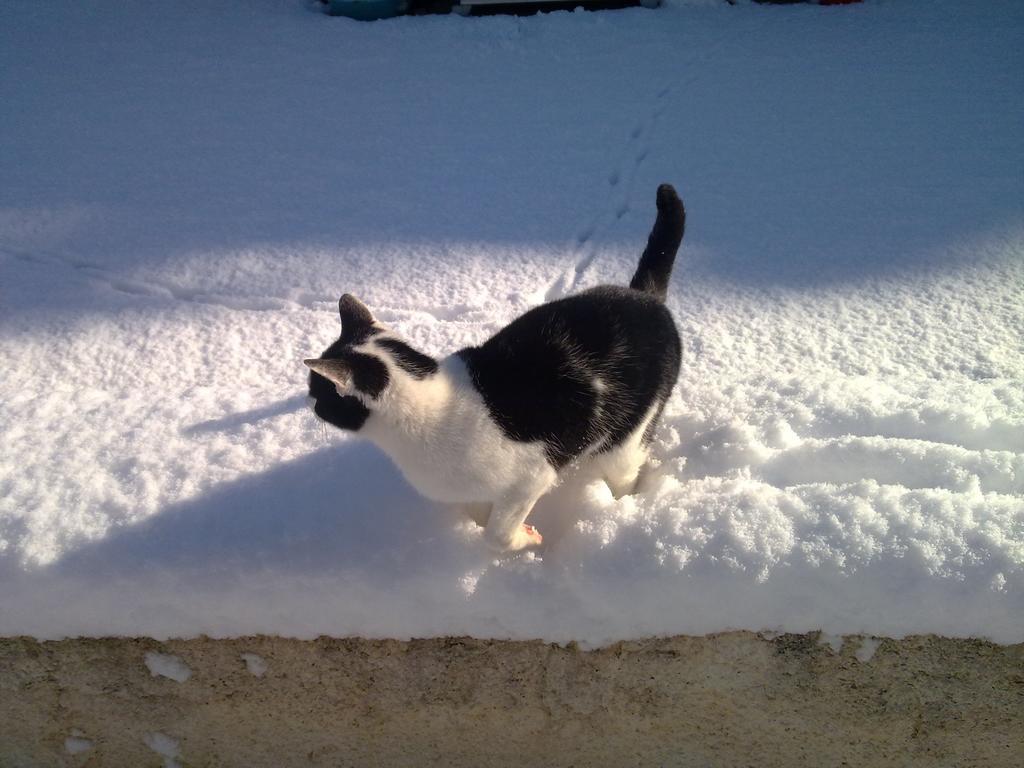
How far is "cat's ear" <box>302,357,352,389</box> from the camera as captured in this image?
3.16 feet

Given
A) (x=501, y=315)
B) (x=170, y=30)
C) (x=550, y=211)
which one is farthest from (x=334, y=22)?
(x=501, y=315)

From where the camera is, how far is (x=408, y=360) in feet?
3.51

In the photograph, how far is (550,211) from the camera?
6.72 ft

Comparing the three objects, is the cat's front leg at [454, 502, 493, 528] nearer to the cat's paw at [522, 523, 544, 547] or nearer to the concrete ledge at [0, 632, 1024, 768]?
the cat's paw at [522, 523, 544, 547]

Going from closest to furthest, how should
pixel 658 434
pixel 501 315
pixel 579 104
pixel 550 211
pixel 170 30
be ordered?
1. pixel 658 434
2. pixel 501 315
3. pixel 550 211
4. pixel 579 104
5. pixel 170 30

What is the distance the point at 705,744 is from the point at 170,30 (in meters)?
3.14

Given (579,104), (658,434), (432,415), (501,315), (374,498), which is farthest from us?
(579,104)

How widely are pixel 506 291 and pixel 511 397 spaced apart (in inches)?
28.3

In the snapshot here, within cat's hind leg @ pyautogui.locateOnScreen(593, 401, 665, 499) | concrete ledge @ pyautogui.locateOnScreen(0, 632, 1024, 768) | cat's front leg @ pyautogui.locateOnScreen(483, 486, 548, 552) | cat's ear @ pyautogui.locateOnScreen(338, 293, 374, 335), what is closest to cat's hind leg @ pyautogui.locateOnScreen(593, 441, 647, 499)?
cat's hind leg @ pyautogui.locateOnScreen(593, 401, 665, 499)

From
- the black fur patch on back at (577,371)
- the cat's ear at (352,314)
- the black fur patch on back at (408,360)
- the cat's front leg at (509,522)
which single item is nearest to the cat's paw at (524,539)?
the cat's front leg at (509,522)

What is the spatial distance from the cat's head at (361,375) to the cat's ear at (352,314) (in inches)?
1.2

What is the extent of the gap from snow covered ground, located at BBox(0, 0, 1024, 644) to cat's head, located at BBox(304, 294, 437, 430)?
0.26 metres

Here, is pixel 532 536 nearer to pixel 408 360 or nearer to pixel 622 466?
pixel 622 466

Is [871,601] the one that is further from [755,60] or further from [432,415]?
[755,60]
